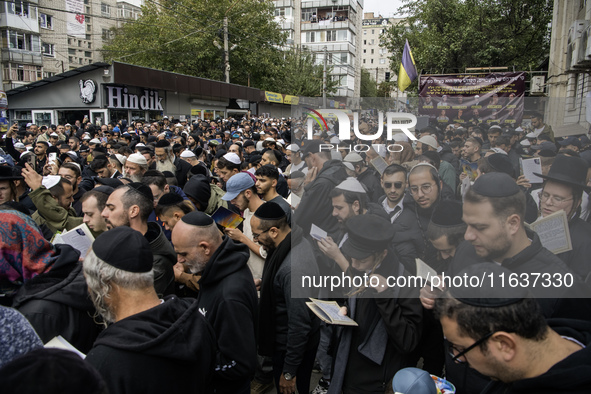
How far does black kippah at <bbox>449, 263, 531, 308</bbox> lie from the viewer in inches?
59.4

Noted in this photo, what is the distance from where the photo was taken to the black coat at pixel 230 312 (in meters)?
2.25

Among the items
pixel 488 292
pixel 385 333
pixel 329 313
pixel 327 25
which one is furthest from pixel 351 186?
pixel 327 25

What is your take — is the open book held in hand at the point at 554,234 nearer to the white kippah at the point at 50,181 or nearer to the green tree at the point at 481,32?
the white kippah at the point at 50,181

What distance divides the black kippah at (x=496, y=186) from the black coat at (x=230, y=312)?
52.9 inches

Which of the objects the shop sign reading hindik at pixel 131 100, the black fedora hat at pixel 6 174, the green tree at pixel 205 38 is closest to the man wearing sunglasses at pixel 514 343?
the black fedora hat at pixel 6 174

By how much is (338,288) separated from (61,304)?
147 centimetres

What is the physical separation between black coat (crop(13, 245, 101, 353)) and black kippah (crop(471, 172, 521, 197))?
1966mm

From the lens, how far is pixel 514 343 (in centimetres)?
147

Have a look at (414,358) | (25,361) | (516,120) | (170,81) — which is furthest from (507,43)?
(25,361)

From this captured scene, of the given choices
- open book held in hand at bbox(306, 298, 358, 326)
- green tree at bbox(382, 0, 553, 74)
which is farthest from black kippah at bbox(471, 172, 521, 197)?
green tree at bbox(382, 0, 553, 74)

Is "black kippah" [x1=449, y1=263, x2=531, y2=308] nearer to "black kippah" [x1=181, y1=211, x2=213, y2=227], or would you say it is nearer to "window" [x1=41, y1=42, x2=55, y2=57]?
"black kippah" [x1=181, y1=211, x2=213, y2=227]

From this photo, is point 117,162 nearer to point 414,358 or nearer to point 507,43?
point 414,358

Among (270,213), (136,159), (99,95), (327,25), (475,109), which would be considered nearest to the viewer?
(270,213)

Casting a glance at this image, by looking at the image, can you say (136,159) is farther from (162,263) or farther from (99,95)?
(99,95)
